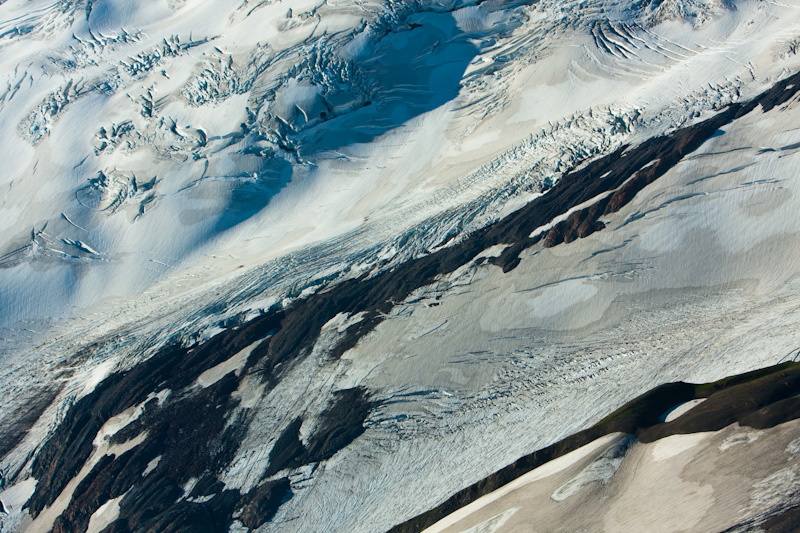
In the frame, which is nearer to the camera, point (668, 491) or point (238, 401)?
point (668, 491)

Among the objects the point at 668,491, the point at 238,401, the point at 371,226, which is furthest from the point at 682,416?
the point at 238,401

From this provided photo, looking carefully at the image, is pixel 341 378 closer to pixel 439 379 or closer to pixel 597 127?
pixel 439 379

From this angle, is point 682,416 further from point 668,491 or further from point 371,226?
point 371,226

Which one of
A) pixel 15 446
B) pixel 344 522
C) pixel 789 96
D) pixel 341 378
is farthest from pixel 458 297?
pixel 15 446

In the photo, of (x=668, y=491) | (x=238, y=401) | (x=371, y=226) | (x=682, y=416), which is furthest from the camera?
(x=371, y=226)

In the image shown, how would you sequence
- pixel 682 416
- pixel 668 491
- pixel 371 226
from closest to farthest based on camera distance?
pixel 668 491
pixel 682 416
pixel 371 226

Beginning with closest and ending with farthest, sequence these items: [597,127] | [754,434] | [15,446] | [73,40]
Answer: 1. [754,434]
2. [15,446]
3. [597,127]
4. [73,40]

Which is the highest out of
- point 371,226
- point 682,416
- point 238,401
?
point 371,226
